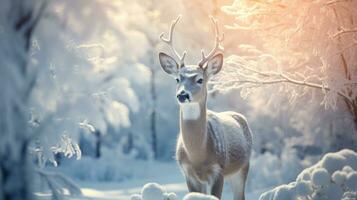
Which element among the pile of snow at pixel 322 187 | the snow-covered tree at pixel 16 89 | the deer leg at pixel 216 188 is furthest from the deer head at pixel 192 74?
the snow-covered tree at pixel 16 89

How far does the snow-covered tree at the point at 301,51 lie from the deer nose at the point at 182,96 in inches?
62.0

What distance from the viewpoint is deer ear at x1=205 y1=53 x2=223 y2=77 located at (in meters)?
5.96

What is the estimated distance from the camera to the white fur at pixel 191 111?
19.0 feet

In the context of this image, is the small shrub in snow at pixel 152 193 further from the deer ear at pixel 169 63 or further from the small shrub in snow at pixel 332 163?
the small shrub in snow at pixel 332 163

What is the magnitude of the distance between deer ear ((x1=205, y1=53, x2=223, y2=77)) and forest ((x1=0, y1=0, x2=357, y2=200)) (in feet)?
0.04

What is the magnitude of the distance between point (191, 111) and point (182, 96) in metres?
0.33

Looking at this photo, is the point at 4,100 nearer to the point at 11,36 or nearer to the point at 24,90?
the point at 24,90

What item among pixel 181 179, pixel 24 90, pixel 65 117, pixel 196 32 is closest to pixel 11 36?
pixel 24 90

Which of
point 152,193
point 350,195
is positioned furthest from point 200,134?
point 350,195

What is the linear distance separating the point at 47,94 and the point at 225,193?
5383 mm

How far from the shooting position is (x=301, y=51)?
739 cm

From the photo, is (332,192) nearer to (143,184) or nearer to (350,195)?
(350,195)

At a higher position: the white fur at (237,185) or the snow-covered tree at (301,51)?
the snow-covered tree at (301,51)

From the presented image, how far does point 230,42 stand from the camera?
42.8ft
